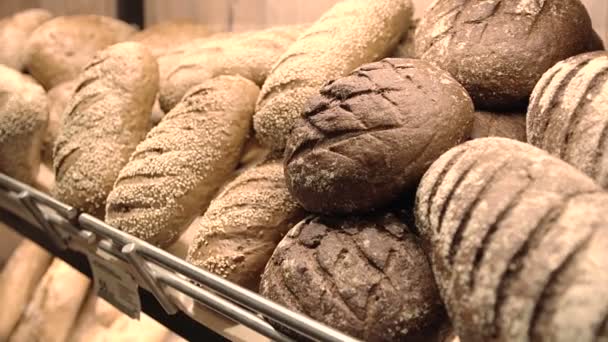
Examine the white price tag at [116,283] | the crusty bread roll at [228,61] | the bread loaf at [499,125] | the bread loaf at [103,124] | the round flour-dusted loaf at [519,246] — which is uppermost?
the round flour-dusted loaf at [519,246]

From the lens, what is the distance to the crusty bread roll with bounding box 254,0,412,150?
1051mm

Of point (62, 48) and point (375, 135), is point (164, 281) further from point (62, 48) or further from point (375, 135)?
point (62, 48)

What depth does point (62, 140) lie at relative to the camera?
1.33 meters

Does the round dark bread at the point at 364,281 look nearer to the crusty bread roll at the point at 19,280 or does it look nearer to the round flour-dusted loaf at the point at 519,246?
the round flour-dusted loaf at the point at 519,246

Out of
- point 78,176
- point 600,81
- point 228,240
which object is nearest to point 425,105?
point 600,81

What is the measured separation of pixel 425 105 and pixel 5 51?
142cm

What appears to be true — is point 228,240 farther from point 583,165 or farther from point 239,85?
point 583,165

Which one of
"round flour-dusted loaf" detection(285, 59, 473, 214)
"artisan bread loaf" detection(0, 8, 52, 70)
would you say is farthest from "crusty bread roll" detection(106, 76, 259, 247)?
"artisan bread loaf" detection(0, 8, 52, 70)

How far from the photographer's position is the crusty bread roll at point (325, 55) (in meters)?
1.05

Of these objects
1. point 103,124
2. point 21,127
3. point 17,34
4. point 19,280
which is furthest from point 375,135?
point 17,34

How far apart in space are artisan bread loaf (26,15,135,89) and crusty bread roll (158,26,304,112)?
0.40m

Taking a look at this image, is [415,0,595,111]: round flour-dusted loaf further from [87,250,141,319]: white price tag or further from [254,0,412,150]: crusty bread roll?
[87,250,141,319]: white price tag

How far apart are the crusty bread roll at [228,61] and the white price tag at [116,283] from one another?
369 millimetres

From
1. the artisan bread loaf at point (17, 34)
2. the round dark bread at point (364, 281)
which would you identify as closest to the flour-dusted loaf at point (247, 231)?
the round dark bread at point (364, 281)
